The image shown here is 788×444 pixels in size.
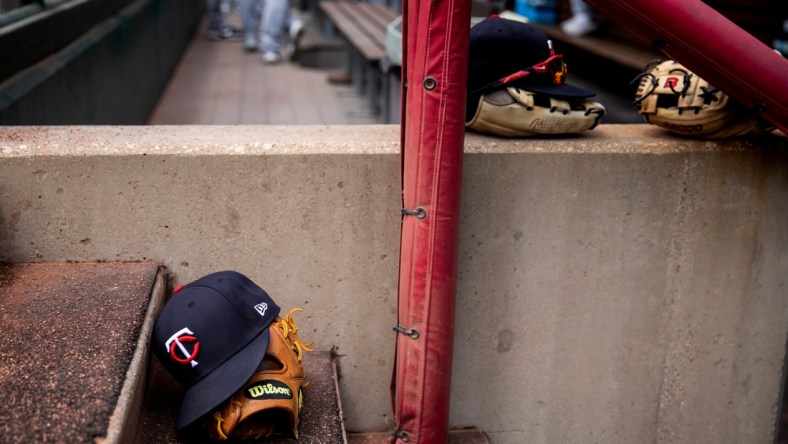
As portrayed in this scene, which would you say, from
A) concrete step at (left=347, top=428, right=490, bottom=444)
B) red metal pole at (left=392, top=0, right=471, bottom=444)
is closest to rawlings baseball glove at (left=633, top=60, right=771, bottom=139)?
red metal pole at (left=392, top=0, right=471, bottom=444)

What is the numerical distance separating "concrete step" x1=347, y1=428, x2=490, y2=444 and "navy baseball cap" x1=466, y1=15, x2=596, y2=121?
107cm

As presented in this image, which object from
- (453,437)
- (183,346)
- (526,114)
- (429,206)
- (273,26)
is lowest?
(453,437)

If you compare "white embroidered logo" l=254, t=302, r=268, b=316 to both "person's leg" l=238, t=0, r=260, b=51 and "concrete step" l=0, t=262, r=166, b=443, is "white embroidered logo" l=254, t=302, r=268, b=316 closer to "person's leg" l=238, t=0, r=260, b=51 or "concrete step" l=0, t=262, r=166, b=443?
"concrete step" l=0, t=262, r=166, b=443

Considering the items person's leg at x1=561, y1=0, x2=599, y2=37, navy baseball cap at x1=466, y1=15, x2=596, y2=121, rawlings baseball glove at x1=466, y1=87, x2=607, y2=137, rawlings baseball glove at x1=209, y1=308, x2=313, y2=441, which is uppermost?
navy baseball cap at x1=466, y1=15, x2=596, y2=121

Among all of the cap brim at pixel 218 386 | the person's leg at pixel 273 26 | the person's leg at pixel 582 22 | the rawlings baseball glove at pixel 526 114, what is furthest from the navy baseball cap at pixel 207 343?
the person's leg at pixel 273 26

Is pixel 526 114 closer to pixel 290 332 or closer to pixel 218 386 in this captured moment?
pixel 290 332

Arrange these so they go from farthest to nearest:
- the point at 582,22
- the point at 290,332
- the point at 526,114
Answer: the point at 582,22, the point at 526,114, the point at 290,332

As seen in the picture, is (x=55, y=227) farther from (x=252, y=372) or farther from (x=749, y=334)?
(x=749, y=334)

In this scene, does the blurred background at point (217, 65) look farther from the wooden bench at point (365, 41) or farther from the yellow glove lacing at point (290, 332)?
the yellow glove lacing at point (290, 332)

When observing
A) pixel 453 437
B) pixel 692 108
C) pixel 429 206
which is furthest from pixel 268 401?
pixel 692 108

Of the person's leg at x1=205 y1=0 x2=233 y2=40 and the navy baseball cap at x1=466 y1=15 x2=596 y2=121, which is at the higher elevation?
the navy baseball cap at x1=466 y1=15 x2=596 y2=121

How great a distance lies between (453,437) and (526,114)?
3.60 feet

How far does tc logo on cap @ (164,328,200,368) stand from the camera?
2041 mm

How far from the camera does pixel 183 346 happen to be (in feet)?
6.74
